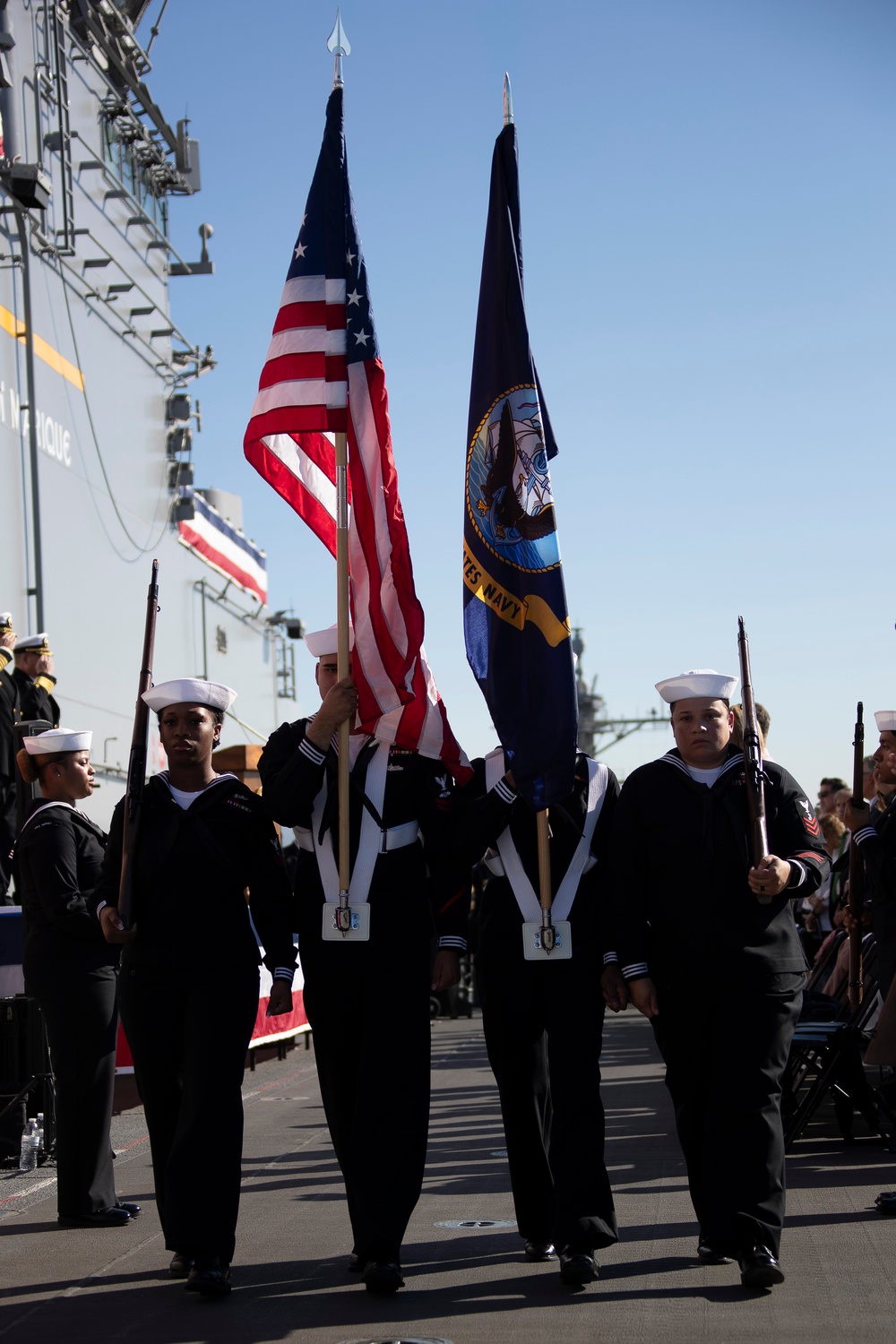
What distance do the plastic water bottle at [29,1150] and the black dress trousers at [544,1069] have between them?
3277 millimetres

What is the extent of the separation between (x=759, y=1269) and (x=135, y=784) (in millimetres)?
2609

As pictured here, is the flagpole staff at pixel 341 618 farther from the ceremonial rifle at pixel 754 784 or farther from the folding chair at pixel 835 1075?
the folding chair at pixel 835 1075

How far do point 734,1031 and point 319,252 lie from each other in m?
3.52

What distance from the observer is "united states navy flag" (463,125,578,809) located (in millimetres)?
5895

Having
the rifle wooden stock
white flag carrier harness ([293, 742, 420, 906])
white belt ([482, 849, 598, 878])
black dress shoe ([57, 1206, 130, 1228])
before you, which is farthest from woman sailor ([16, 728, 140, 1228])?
white belt ([482, 849, 598, 878])

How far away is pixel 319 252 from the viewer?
646 centimetres

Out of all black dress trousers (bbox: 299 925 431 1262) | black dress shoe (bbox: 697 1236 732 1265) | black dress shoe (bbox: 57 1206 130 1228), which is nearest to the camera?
black dress trousers (bbox: 299 925 431 1262)

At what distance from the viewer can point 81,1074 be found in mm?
6316

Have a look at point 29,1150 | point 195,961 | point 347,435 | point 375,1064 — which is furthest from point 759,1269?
point 29,1150

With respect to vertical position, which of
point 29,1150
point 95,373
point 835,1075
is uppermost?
point 95,373

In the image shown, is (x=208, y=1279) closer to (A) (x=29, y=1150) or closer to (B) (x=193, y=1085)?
(B) (x=193, y=1085)

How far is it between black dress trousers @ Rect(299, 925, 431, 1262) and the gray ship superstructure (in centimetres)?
1039

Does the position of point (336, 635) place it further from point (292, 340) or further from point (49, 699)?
point (49, 699)

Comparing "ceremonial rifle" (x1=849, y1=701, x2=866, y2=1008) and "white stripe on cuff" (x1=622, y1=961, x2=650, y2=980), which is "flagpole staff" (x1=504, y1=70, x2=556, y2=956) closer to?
"white stripe on cuff" (x1=622, y1=961, x2=650, y2=980)
